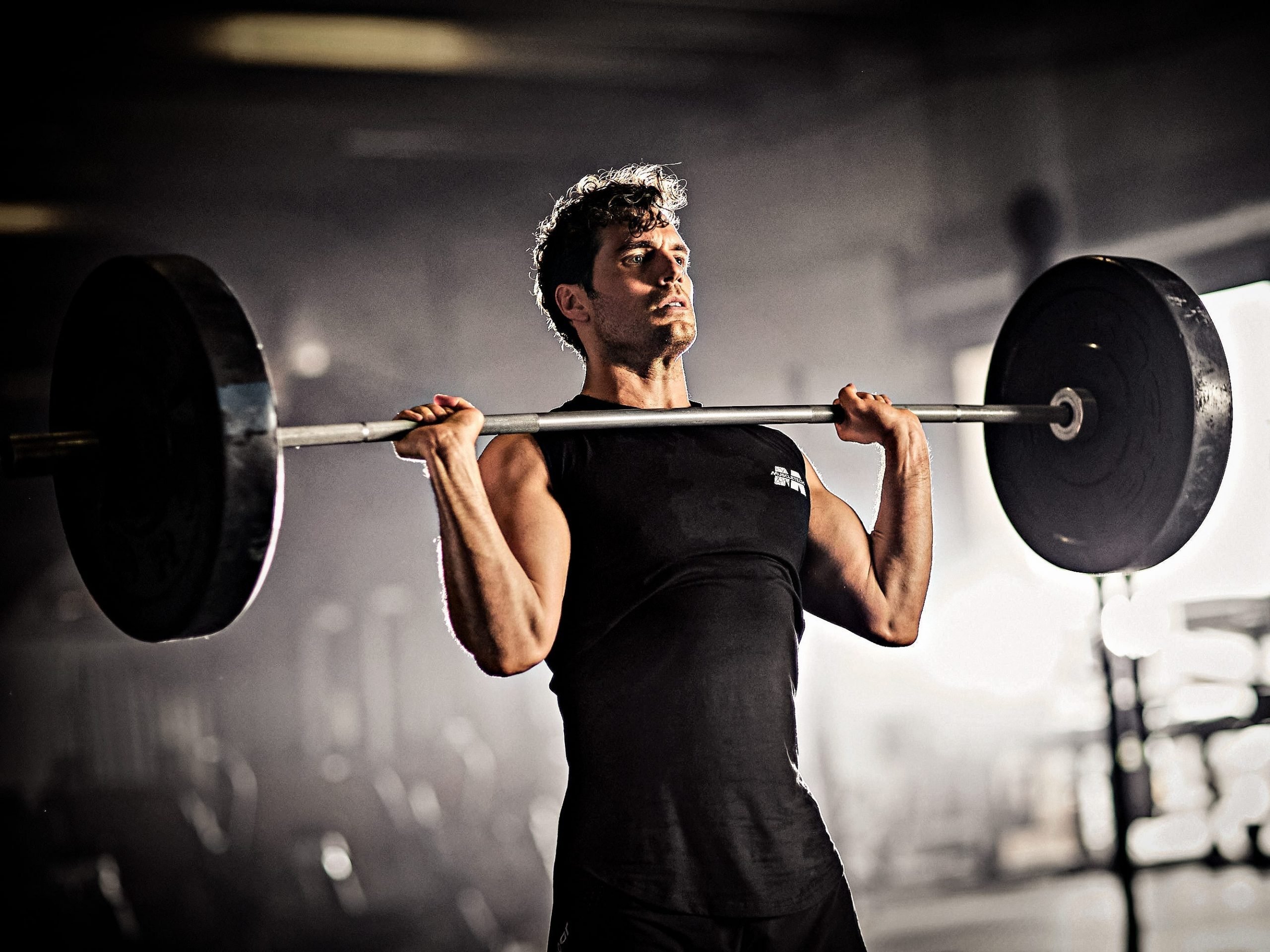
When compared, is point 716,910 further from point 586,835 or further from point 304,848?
point 304,848

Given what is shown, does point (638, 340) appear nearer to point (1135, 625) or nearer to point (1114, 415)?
point (1114, 415)

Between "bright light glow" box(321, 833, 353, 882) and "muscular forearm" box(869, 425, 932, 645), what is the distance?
247cm

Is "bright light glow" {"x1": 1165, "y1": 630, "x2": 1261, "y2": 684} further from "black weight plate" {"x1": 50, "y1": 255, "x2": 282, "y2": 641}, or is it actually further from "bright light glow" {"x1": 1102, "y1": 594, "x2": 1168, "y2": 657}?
"black weight plate" {"x1": 50, "y1": 255, "x2": 282, "y2": 641}

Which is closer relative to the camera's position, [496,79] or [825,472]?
[496,79]

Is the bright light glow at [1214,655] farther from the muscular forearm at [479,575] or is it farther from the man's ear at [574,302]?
the muscular forearm at [479,575]

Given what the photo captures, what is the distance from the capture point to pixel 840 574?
1.96 m

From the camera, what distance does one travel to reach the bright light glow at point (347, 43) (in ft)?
12.8

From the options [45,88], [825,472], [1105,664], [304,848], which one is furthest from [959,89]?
[304,848]

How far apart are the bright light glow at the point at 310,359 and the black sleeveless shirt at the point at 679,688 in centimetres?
236

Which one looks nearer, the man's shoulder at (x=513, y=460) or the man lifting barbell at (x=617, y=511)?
the man lifting barbell at (x=617, y=511)

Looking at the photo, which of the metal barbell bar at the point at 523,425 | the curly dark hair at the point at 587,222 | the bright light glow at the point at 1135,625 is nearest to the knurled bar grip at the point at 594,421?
the metal barbell bar at the point at 523,425

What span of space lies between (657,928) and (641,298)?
0.95 meters

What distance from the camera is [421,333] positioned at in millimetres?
4059

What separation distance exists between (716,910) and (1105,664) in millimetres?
3250
